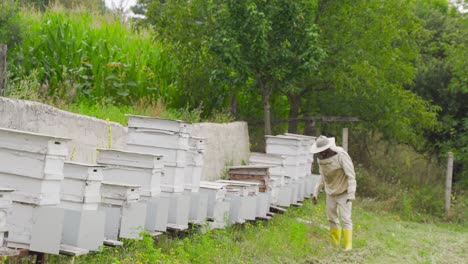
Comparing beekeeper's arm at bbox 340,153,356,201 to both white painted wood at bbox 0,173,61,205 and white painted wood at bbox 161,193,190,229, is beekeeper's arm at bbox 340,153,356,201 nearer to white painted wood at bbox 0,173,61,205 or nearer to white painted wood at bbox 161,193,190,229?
white painted wood at bbox 161,193,190,229

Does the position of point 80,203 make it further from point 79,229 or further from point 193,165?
point 193,165

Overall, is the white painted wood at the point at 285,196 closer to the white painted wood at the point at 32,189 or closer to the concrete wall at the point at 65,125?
the concrete wall at the point at 65,125

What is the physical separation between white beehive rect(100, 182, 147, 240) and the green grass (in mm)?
254

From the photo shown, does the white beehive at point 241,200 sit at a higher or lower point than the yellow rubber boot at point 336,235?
higher

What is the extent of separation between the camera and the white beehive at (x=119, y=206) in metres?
8.44

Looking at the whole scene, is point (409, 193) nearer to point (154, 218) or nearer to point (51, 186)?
point (154, 218)

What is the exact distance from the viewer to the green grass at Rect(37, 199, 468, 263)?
9.05 metres

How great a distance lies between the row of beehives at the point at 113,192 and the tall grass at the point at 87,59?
12.5ft

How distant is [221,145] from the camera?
52.2ft

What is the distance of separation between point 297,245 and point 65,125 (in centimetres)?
379

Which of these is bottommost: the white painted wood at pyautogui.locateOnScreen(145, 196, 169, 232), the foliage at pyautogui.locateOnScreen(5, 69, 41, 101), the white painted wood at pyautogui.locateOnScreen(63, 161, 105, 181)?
the white painted wood at pyautogui.locateOnScreen(145, 196, 169, 232)

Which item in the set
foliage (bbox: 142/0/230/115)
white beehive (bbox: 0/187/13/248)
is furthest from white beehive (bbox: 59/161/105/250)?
foliage (bbox: 142/0/230/115)

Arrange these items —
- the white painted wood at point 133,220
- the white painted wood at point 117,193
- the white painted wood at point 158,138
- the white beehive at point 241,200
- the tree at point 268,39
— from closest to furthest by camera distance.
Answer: the white painted wood at point 117,193 → the white painted wood at point 133,220 → the white painted wood at point 158,138 → the white beehive at point 241,200 → the tree at point 268,39

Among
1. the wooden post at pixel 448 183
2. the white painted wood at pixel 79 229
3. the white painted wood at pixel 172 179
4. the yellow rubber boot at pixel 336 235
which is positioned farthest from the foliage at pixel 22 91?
the wooden post at pixel 448 183
